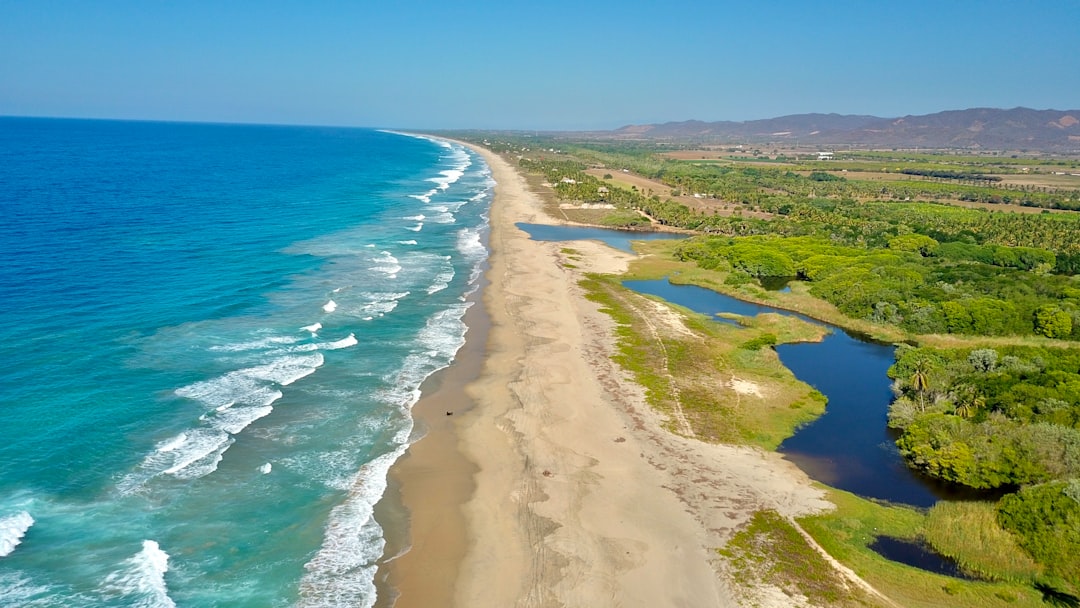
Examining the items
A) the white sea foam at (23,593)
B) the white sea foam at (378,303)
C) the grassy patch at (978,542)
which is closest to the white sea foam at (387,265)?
the white sea foam at (378,303)

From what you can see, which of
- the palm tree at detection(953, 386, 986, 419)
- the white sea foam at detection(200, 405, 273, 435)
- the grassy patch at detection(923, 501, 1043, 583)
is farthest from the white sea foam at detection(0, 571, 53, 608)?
the palm tree at detection(953, 386, 986, 419)

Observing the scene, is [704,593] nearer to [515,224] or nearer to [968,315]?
[968,315]

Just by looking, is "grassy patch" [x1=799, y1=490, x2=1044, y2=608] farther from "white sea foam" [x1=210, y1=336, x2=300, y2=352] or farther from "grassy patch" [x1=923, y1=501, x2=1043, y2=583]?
"white sea foam" [x1=210, y1=336, x2=300, y2=352]

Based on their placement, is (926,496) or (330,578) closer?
Result: (330,578)

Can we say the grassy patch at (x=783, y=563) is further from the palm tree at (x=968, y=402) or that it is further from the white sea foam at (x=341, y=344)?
the white sea foam at (x=341, y=344)

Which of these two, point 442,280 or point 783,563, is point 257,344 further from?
point 783,563

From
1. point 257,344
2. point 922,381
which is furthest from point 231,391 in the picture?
point 922,381

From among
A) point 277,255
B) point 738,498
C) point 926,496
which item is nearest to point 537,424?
point 738,498
